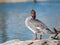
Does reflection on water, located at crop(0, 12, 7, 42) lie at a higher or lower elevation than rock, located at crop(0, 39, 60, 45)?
higher

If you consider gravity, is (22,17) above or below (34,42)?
above

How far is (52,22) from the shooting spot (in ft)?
5.92

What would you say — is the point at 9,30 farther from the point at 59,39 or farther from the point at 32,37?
the point at 59,39

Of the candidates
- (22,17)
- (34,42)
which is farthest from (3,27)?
(34,42)

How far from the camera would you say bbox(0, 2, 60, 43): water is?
1.81 meters

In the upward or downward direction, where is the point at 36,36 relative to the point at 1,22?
downward

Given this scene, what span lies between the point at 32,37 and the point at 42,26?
0.12 m

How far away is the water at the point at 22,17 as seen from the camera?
5.93 ft

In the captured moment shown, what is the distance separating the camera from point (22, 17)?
6.02ft

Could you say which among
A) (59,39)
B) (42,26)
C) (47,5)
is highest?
(47,5)

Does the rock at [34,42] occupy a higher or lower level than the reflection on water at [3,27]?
lower

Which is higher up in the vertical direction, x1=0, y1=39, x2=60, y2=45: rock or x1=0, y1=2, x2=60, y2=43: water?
x1=0, y1=2, x2=60, y2=43: water

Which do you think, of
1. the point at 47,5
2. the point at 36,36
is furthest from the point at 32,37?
the point at 47,5

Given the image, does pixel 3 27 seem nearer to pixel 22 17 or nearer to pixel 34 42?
pixel 22 17
